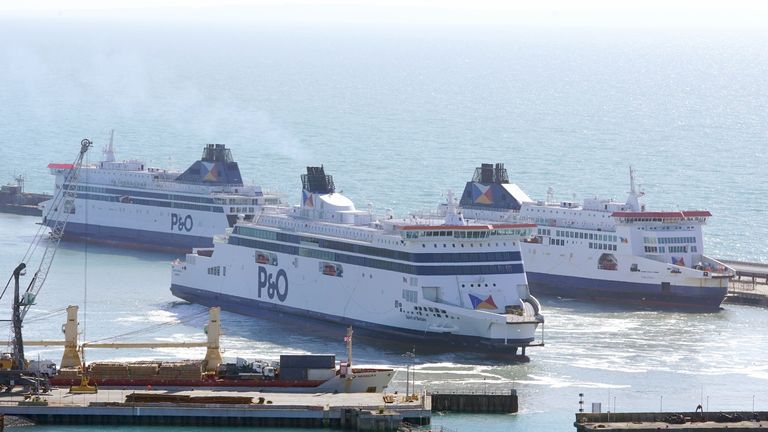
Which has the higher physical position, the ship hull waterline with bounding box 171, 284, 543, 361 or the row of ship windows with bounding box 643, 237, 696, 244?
the row of ship windows with bounding box 643, 237, 696, 244

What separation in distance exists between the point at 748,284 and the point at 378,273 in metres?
25.4

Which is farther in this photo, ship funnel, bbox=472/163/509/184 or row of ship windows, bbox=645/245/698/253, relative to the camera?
ship funnel, bbox=472/163/509/184

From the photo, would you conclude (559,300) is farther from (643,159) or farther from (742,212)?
(643,159)

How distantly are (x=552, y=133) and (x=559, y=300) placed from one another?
8380 cm

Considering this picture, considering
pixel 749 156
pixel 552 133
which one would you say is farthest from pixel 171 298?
pixel 552 133

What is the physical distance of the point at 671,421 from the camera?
72875 mm

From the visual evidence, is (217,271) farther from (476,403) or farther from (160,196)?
(476,403)

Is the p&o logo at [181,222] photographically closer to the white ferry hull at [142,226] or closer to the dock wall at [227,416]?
the white ferry hull at [142,226]

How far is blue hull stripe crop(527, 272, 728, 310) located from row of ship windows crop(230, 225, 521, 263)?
1592 cm

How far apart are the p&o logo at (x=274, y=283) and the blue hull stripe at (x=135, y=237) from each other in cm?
2247

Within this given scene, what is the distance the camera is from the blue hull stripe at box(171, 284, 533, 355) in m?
88.0

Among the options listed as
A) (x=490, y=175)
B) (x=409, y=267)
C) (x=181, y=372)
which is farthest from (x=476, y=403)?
(x=490, y=175)

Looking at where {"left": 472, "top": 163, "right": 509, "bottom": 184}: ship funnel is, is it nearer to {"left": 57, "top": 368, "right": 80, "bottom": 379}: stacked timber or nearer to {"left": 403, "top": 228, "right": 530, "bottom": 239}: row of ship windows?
{"left": 403, "top": 228, "right": 530, "bottom": 239}: row of ship windows

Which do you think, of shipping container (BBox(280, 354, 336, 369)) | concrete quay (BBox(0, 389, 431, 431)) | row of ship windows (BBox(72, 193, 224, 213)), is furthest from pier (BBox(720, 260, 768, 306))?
concrete quay (BBox(0, 389, 431, 431))
